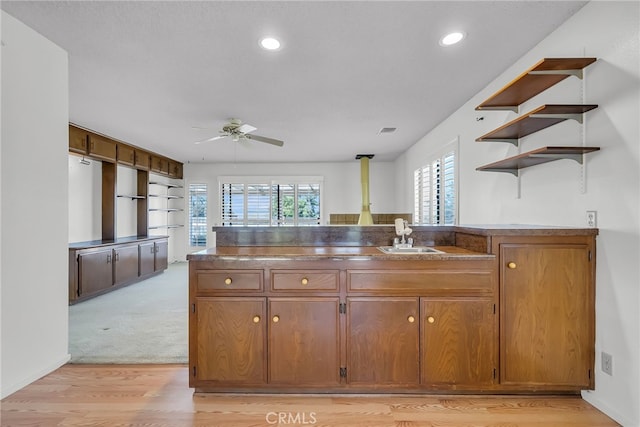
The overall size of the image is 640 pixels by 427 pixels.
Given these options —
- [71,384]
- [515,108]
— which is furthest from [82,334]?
[515,108]

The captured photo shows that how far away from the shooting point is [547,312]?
1938mm

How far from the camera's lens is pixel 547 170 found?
7.25ft

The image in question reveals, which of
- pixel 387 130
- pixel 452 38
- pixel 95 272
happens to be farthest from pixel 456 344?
pixel 95 272

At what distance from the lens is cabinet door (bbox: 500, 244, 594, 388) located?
1.90 m

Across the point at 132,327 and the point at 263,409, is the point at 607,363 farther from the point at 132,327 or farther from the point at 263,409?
the point at 132,327

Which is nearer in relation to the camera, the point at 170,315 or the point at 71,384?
the point at 71,384

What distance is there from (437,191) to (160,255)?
526 centimetres

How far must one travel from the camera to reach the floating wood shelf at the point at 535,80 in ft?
5.91

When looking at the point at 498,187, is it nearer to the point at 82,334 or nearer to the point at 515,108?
the point at 515,108

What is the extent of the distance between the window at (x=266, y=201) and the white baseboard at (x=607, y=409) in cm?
610

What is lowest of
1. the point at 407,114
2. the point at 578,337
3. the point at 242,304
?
the point at 578,337

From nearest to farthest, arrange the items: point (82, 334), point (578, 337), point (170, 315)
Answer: point (578, 337)
point (82, 334)
point (170, 315)

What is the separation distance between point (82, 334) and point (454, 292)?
3527 millimetres

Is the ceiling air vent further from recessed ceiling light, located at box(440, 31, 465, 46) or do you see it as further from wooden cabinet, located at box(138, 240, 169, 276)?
wooden cabinet, located at box(138, 240, 169, 276)
